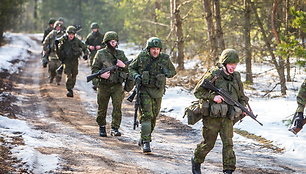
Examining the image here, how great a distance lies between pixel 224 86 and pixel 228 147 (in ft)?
3.05

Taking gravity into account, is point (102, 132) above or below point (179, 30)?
below

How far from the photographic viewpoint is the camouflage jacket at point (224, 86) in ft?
21.8

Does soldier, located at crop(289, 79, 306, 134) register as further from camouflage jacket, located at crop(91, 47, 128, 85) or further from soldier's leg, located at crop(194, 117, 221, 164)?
camouflage jacket, located at crop(91, 47, 128, 85)

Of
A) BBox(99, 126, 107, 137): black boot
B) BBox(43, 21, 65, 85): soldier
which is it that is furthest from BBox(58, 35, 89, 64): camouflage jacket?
BBox(99, 126, 107, 137): black boot

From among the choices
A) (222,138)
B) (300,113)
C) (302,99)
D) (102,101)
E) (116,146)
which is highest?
(302,99)

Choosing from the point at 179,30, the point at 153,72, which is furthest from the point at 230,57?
the point at 179,30

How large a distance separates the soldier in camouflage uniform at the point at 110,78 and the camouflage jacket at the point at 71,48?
4647 mm

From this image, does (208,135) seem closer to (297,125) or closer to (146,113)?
(297,125)

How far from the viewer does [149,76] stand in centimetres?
843

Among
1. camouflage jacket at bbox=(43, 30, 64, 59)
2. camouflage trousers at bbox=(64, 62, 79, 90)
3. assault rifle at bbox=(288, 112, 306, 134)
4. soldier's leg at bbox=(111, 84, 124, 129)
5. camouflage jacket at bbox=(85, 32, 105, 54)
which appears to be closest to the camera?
assault rifle at bbox=(288, 112, 306, 134)

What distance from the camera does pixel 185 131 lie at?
431 inches

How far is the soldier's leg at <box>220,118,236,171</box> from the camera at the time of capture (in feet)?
21.8

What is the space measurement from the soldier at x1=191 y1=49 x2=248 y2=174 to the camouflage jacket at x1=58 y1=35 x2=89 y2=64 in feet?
27.2

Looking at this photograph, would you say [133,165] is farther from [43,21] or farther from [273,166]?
[43,21]
